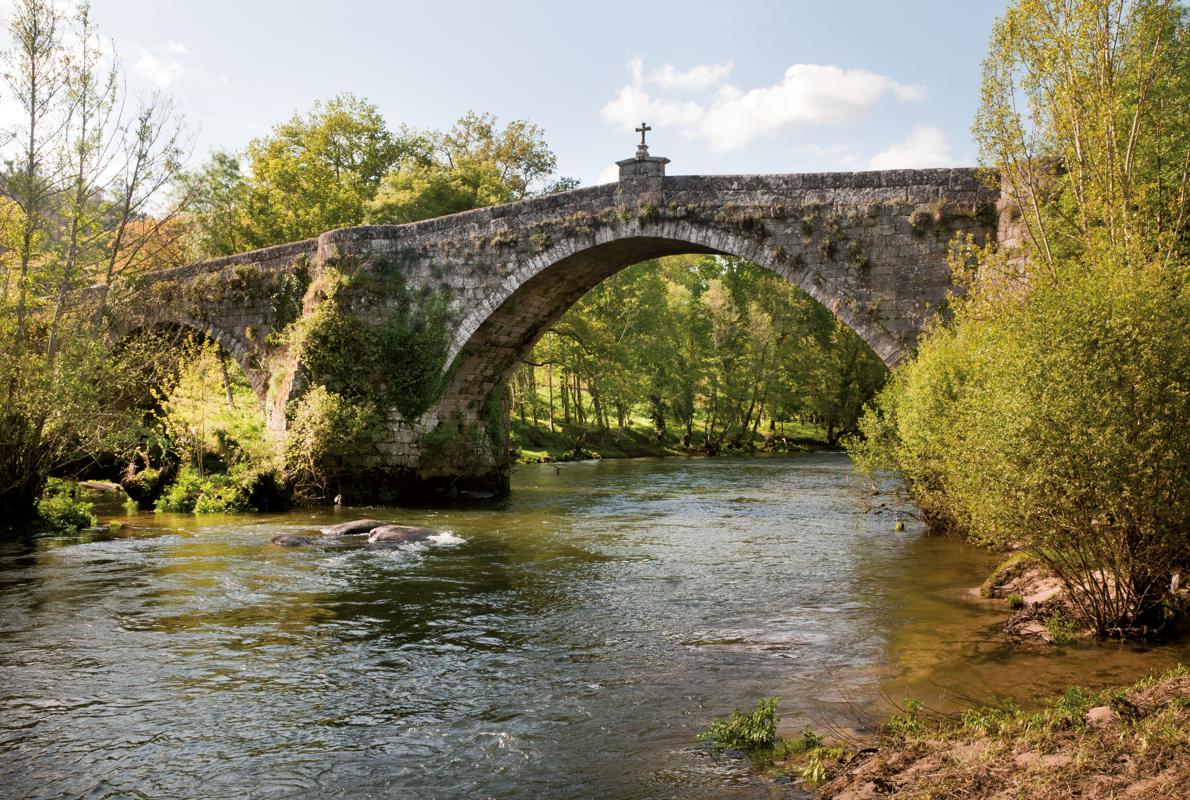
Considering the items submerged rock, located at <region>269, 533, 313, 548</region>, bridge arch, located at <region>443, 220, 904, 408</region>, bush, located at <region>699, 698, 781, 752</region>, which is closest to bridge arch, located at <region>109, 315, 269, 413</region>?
bridge arch, located at <region>443, 220, 904, 408</region>

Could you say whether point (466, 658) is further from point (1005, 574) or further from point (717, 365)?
point (717, 365)

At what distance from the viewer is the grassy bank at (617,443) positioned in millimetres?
38250

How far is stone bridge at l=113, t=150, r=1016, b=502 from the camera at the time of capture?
16.7 meters

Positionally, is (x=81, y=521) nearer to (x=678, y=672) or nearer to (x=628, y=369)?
(x=678, y=672)

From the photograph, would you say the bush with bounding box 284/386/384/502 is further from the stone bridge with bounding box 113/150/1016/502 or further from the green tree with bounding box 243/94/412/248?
the green tree with bounding box 243/94/412/248

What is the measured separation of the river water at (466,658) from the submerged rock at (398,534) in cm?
40

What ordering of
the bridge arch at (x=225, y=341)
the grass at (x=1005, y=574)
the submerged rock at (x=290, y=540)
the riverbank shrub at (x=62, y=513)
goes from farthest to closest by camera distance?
the bridge arch at (x=225, y=341) → the riverbank shrub at (x=62, y=513) → the submerged rock at (x=290, y=540) → the grass at (x=1005, y=574)

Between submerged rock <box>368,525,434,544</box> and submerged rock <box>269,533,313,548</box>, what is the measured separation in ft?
3.39

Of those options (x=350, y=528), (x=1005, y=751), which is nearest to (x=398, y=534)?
(x=350, y=528)

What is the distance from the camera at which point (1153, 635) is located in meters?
8.20

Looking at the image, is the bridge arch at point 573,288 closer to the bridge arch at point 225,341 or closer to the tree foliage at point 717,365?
the bridge arch at point 225,341

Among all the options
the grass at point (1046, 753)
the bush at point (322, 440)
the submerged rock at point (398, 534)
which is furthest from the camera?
the bush at point (322, 440)

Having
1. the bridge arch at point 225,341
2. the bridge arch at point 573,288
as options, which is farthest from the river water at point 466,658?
the bridge arch at point 225,341

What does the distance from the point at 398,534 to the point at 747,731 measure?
33.9ft
